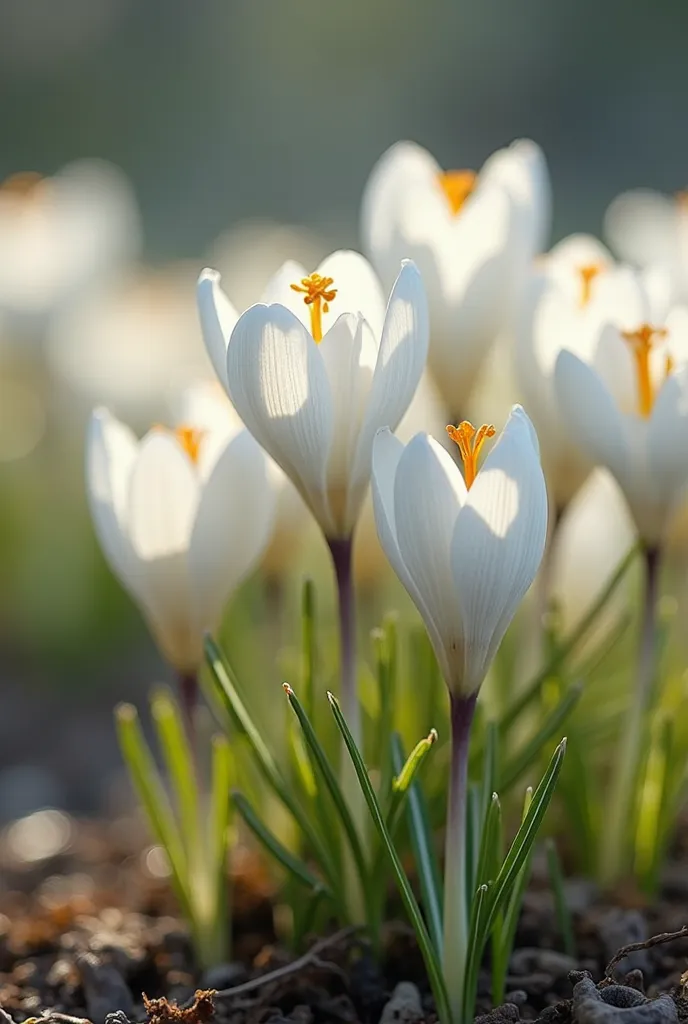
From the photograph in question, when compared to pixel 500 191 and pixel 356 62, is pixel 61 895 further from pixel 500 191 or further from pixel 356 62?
pixel 356 62

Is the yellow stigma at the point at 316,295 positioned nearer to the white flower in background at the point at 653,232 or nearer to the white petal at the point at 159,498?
the white petal at the point at 159,498

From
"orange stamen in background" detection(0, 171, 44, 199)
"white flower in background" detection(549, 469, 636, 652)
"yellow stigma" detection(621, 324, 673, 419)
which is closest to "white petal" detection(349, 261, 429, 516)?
"yellow stigma" detection(621, 324, 673, 419)

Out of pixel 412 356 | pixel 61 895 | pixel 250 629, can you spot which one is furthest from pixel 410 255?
pixel 61 895

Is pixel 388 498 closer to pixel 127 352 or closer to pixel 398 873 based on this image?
pixel 398 873

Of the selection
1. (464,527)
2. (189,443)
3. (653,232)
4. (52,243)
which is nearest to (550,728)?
(464,527)

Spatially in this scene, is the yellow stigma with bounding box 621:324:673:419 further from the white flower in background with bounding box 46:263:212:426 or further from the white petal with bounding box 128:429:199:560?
the white flower in background with bounding box 46:263:212:426

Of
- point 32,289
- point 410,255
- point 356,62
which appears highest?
point 356,62

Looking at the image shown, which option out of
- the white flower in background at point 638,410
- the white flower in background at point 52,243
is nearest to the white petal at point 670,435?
the white flower in background at point 638,410
